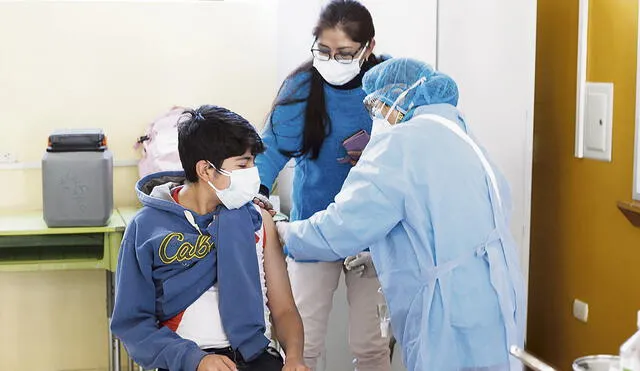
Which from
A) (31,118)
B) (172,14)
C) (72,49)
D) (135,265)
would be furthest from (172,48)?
(135,265)

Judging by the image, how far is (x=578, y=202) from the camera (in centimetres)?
303

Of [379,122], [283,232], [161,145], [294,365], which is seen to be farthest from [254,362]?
[161,145]

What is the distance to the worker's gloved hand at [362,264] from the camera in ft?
8.50

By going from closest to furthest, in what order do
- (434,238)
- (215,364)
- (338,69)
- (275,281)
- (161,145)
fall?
1. (215,364)
2. (434,238)
3. (275,281)
4. (338,69)
5. (161,145)

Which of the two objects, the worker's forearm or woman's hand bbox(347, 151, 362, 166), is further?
woman's hand bbox(347, 151, 362, 166)

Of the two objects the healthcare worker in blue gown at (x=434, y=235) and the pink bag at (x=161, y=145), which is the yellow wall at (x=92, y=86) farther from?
the healthcare worker in blue gown at (x=434, y=235)

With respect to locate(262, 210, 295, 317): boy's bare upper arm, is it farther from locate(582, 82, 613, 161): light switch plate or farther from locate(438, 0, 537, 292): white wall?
locate(582, 82, 613, 161): light switch plate

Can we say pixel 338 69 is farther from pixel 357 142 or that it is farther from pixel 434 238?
pixel 434 238

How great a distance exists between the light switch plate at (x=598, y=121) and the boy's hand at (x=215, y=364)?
1.41m

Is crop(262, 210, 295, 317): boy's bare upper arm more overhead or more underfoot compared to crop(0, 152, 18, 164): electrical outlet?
more underfoot

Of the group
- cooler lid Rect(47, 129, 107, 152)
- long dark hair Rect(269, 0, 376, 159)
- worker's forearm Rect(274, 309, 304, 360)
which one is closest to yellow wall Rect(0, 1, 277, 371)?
cooler lid Rect(47, 129, 107, 152)

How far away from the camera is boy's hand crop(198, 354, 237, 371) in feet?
6.65

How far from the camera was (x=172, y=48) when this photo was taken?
12.2 ft

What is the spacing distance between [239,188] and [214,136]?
136 millimetres
